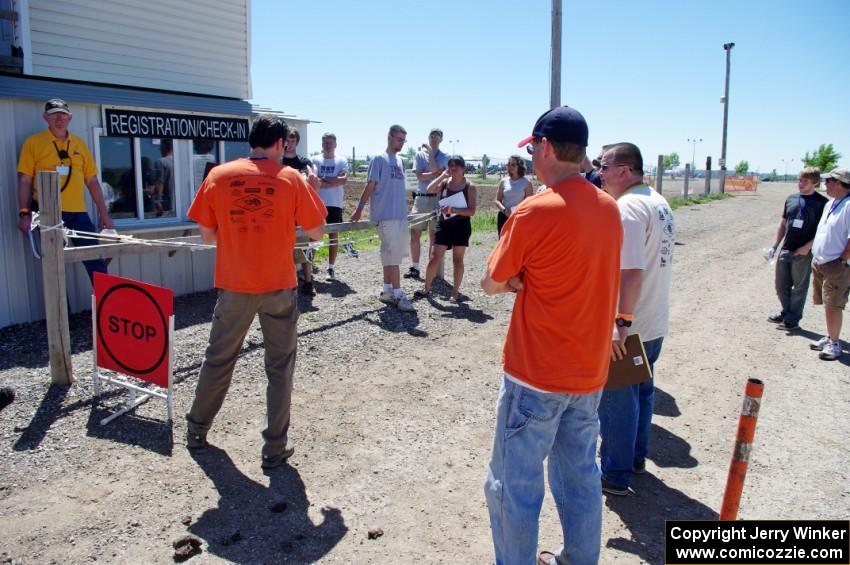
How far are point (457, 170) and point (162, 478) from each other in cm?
554

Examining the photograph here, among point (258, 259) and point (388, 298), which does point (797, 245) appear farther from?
point (258, 259)

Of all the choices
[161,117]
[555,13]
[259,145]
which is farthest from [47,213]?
[555,13]

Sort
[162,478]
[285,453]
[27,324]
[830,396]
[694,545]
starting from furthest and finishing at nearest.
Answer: [27,324] < [830,396] < [285,453] < [162,478] < [694,545]

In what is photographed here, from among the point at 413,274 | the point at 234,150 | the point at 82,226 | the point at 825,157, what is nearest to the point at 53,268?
the point at 82,226

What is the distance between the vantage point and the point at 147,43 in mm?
8836

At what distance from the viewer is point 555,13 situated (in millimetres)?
10336

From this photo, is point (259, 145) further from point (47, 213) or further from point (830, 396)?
point (830, 396)

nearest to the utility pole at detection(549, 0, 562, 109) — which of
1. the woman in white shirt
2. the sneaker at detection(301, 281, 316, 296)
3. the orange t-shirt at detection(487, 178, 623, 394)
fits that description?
the woman in white shirt

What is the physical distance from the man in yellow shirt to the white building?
13.3 inches

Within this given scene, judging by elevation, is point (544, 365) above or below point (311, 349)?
above

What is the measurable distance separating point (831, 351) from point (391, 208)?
5202 millimetres

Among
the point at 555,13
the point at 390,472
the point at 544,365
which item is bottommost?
the point at 390,472

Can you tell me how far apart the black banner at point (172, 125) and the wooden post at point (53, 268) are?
10.1ft

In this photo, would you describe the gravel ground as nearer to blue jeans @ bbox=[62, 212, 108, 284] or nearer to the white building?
blue jeans @ bbox=[62, 212, 108, 284]
